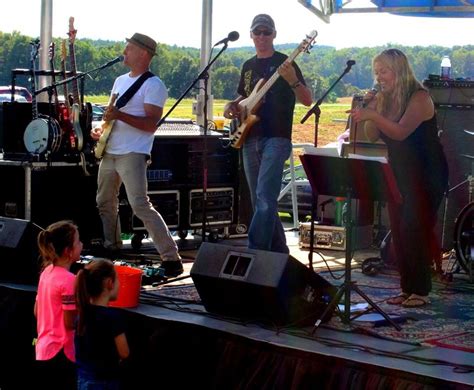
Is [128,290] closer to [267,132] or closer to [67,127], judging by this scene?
[267,132]

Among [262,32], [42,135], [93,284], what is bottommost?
[93,284]

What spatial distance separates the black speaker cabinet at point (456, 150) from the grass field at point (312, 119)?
190 centimetres

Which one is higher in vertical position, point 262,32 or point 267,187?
point 262,32

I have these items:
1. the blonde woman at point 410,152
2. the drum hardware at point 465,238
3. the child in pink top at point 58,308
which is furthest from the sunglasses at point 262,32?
the child in pink top at point 58,308

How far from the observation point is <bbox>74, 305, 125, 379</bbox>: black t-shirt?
4.84 m

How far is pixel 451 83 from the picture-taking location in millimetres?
8859

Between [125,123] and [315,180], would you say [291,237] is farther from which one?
[315,180]

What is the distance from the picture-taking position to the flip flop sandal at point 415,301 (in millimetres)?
6625

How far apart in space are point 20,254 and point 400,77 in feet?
8.86

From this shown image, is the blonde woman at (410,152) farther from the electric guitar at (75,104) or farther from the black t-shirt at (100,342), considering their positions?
the electric guitar at (75,104)

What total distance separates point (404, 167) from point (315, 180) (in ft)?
2.29

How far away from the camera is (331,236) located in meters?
9.21

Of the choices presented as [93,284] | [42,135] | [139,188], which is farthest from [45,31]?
[93,284]

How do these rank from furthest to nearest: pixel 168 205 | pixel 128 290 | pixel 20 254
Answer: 1. pixel 168 205
2. pixel 20 254
3. pixel 128 290
